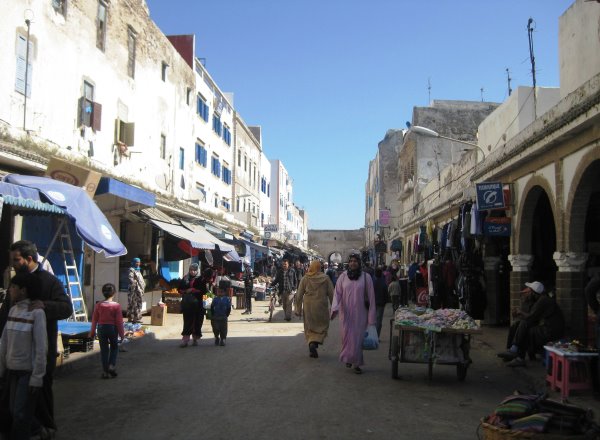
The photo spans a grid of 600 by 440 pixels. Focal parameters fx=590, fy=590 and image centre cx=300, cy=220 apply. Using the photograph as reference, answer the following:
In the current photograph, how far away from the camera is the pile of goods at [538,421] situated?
4.15 meters

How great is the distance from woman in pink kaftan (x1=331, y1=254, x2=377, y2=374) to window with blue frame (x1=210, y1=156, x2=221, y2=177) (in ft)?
67.7

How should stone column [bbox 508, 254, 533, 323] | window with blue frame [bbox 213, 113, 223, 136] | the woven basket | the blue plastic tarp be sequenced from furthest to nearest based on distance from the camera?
window with blue frame [bbox 213, 113, 223, 136], stone column [bbox 508, 254, 533, 323], the blue plastic tarp, the woven basket

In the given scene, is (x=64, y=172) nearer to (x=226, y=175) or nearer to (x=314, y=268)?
(x=314, y=268)

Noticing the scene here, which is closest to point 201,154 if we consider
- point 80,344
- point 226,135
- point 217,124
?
point 217,124

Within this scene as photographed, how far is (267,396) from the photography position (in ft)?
23.0

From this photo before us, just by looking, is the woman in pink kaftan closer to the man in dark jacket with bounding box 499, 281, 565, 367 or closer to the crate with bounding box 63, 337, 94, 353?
the man in dark jacket with bounding box 499, 281, 565, 367

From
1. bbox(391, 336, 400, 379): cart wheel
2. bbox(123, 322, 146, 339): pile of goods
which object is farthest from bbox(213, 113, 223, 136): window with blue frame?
bbox(391, 336, 400, 379): cart wheel

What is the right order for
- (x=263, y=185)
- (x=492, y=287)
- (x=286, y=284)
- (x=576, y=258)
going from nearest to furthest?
1. (x=576, y=258)
2. (x=492, y=287)
3. (x=286, y=284)
4. (x=263, y=185)

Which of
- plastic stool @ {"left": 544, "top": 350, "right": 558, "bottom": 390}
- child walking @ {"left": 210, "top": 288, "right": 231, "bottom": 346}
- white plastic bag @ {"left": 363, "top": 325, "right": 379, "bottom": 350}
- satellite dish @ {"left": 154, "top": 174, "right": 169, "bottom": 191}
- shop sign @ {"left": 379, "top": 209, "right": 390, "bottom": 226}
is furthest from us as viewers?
shop sign @ {"left": 379, "top": 209, "right": 390, "bottom": 226}

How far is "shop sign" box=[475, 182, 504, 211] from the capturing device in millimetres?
13094

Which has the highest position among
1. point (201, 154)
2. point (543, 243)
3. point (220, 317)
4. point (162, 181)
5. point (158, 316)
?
point (201, 154)

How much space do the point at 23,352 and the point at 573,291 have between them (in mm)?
8842

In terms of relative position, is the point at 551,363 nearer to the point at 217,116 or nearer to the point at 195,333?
the point at 195,333

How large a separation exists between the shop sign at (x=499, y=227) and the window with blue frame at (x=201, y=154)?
15.7 m
